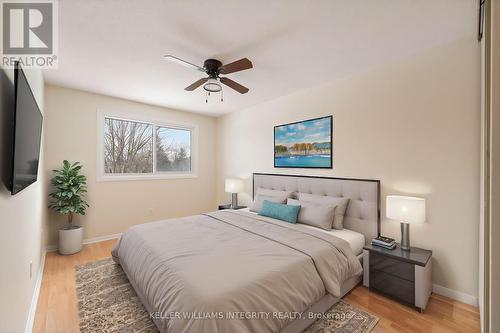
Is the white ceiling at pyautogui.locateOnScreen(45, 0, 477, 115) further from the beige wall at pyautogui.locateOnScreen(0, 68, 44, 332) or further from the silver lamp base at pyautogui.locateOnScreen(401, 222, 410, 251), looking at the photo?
the silver lamp base at pyautogui.locateOnScreen(401, 222, 410, 251)

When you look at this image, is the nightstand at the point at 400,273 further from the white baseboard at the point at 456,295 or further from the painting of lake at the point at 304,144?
the painting of lake at the point at 304,144

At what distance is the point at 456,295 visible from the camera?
2.15 meters

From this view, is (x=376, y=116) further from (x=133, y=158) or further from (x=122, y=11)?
(x=133, y=158)

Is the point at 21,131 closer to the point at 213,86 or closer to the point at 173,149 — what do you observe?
the point at 213,86

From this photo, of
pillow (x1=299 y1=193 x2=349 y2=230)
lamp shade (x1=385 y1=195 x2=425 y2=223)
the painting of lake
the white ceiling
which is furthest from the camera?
the painting of lake

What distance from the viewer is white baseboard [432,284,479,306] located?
2.06 meters

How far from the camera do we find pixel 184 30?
1.98m

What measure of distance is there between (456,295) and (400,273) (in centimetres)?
63

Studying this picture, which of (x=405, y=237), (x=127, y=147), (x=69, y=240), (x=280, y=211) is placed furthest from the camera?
(x=127, y=147)

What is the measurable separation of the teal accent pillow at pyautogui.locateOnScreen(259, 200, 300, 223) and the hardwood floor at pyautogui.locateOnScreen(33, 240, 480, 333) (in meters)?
1.03

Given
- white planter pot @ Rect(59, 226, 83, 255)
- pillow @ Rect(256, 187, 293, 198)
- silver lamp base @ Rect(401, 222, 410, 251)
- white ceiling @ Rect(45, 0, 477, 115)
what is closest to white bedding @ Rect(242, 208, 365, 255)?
silver lamp base @ Rect(401, 222, 410, 251)

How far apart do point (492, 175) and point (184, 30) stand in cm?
233

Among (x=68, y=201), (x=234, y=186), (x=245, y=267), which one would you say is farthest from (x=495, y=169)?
(x=68, y=201)

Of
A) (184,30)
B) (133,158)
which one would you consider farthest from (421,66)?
(133,158)
